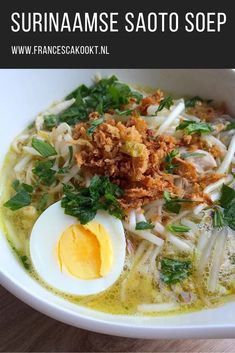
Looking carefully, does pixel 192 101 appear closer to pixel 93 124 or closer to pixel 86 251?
pixel 93 124

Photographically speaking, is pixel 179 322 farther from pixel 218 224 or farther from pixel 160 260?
pixel 218 224


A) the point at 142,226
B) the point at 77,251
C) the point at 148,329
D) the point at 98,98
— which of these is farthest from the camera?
the point at 98,98

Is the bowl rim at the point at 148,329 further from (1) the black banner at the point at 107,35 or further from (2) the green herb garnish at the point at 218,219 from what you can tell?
(1) the black banner at the point at 107,35

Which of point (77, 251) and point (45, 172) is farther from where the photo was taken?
point (45, 172)

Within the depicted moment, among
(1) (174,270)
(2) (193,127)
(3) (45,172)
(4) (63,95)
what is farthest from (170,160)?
(4) (63,95)

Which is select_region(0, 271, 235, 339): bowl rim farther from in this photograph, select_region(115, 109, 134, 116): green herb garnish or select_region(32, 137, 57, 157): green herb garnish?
select_region(115, 109, 134, 116): green herb garnish

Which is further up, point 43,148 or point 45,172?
point 43,148

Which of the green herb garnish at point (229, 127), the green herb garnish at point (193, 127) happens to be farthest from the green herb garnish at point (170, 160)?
the green herb garnish at point (229, 127)
